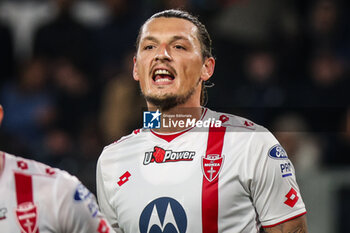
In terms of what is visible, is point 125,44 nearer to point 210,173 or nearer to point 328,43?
point 328,43

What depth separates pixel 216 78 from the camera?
5.48 m

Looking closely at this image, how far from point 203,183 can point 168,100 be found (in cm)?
48

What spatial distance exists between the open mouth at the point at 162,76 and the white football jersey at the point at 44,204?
2.75 feet

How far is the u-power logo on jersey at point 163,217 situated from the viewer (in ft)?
11.7

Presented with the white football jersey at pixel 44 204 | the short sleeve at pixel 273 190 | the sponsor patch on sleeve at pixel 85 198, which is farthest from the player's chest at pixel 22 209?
the short sleeve at pixel 273 190

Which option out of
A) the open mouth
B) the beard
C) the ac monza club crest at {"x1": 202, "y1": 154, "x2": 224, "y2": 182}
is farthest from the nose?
the ac monza club crest at {"x1": 202, "y1": 154, "x2": 224, "y2": 182}

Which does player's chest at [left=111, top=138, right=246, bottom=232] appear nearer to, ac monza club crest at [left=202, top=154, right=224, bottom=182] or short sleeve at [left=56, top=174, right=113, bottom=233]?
ac monza club crest at [left=202, top=154, right=224, bottom=182]

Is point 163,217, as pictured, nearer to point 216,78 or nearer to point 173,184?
point 173,184

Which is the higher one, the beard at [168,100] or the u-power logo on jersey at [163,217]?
the beard at [168,100]

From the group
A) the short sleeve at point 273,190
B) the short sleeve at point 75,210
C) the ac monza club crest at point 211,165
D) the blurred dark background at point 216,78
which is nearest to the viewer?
the short sleeve at point 75,210

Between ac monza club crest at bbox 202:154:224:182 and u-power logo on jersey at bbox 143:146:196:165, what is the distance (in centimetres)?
8

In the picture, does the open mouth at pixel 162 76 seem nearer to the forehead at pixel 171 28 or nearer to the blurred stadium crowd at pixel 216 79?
the forehead at pixel 171 28

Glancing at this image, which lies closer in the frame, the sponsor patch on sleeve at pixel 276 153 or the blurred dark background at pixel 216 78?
the sponsor patch on sleeve at pixel 276 153

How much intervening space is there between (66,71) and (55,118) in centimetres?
62
